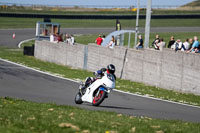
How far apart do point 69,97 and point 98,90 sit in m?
3.67

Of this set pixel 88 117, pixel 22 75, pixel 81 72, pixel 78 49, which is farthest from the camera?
pixel 78 49

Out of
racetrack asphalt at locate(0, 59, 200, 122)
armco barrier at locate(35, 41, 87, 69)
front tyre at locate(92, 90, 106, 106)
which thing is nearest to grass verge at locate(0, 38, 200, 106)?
racetrack asphalt at locate(0, 59, 200, 122)

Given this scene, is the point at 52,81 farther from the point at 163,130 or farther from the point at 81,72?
the point at 163,130

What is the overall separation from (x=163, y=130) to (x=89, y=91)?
5654mm

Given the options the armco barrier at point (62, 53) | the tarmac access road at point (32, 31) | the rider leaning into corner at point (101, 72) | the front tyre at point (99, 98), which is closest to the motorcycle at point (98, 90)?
the front tyre at point (99, 98)

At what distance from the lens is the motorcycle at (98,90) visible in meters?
13.8

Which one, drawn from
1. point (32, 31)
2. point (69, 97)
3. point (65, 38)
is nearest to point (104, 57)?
point (65, 38)

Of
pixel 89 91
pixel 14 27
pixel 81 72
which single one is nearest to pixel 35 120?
pixel 89 91

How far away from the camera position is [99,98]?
561 inches

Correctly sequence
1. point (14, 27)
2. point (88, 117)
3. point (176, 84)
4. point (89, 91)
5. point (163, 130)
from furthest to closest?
point (14, 27) → point (176, 84) → point (89, 91) → point (88, 117) → point (163, 130)

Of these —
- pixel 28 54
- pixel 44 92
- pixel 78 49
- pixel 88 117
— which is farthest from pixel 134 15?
pixel 88 117

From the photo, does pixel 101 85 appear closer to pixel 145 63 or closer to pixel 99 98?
pixel 99 98

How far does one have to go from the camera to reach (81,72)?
27906 mm

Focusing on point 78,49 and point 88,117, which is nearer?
point 88,117
